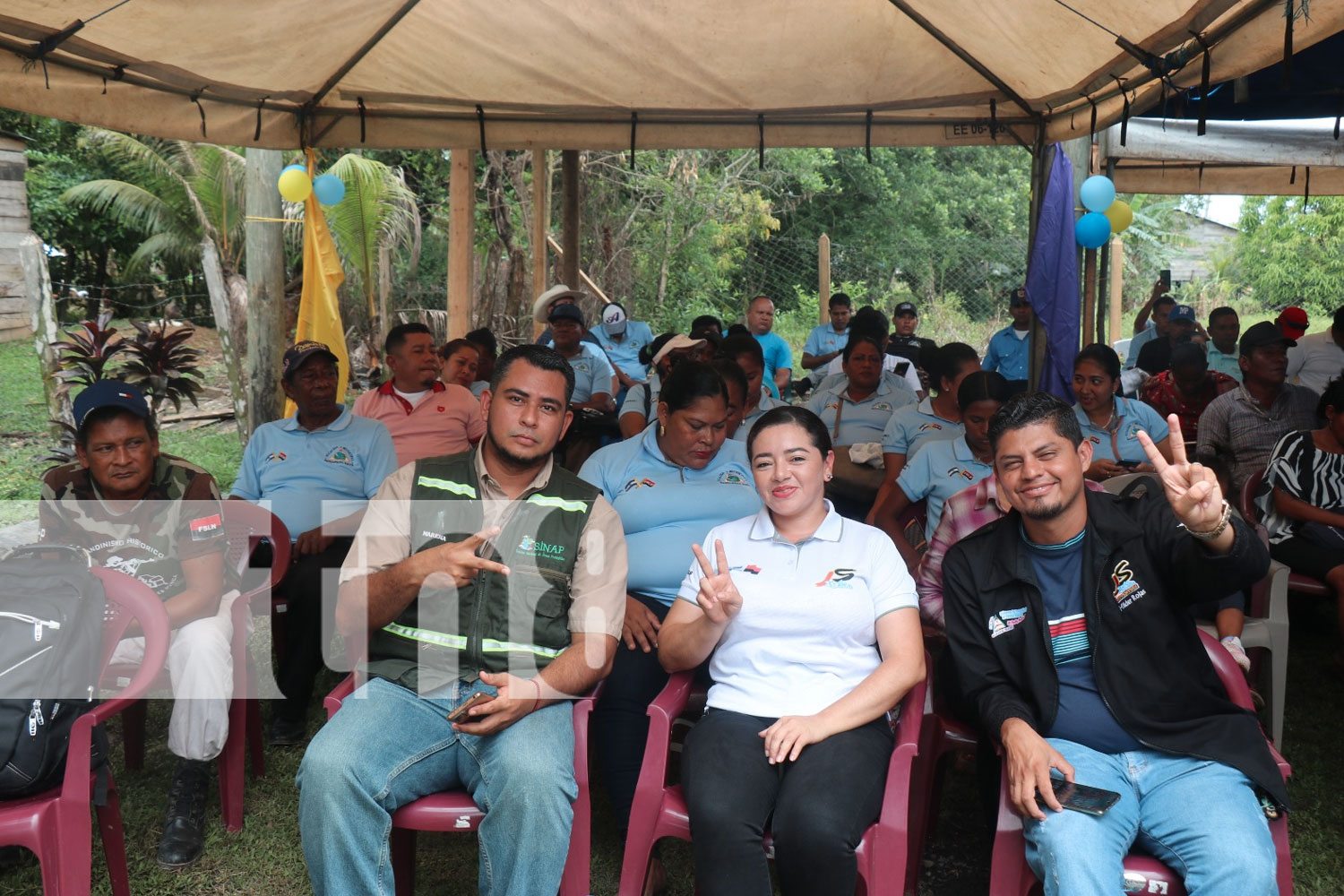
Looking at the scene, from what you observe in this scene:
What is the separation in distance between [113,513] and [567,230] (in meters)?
5.95

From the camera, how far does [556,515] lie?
112 inches

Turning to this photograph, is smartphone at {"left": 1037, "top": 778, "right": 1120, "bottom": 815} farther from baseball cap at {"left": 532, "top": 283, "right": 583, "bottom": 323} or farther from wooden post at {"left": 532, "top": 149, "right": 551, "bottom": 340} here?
wooden post at {"left": 532, "top": 149, "right": 551, "bottom": 340}

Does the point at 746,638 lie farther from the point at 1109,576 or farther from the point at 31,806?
the point at 31,806

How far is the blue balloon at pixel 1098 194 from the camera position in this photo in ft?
18.5

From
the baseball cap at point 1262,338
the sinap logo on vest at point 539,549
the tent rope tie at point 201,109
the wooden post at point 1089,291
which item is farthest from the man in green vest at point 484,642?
the wooden post at point 1089,291

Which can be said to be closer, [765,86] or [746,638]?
[746,638]

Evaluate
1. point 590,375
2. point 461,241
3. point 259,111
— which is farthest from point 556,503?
point 461,241

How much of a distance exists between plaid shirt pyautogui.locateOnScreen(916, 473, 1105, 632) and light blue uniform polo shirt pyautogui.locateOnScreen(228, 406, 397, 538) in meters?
2.28

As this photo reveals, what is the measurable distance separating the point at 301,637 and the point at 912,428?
8.69ft

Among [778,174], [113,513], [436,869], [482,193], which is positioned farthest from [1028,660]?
[778,174]

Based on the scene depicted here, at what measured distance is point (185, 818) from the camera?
3.13 m

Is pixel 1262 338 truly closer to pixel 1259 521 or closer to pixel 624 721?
pixel 1259 521

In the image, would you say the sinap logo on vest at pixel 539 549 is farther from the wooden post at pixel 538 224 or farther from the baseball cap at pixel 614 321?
the wooden post at pixel 538 224

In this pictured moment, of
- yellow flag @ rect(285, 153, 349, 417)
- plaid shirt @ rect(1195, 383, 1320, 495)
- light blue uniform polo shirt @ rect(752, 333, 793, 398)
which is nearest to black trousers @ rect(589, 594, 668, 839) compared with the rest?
plaid shirt @ rect(1195, 383, 1320, 495)
